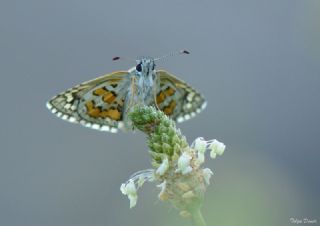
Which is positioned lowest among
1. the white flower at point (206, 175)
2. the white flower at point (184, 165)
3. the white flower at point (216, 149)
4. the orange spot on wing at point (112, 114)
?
the white flower at point (206, 175)

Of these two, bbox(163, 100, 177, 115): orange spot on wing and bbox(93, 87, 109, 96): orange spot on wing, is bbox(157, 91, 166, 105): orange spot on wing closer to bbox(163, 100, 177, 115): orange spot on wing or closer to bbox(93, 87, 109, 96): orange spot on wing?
bbox(163, 100, 177, 115): orange spot on wing

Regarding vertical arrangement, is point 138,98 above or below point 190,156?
above

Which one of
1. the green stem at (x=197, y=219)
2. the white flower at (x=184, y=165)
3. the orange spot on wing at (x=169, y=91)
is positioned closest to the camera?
the green stem at (x=197, y=219)

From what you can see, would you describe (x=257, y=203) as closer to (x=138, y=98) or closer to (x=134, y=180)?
(x=138, y=98)

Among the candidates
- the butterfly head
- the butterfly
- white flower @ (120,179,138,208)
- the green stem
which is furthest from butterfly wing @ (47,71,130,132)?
the green stem

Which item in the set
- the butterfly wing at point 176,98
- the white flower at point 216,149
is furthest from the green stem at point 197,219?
the butterfly wing at point 176,98

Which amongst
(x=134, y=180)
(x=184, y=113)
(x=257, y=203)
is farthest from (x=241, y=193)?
(x=134, y=180)

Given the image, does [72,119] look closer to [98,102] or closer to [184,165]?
[98,102]

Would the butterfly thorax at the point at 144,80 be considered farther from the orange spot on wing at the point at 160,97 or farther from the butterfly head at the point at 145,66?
the orange spot on wing at the point at 160,97
